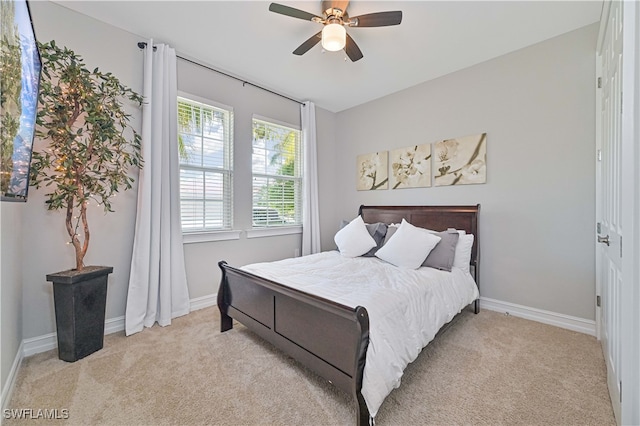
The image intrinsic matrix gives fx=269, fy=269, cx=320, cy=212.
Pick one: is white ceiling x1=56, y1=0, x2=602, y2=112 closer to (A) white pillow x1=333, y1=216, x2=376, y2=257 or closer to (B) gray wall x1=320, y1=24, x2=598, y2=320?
(B) gray wall x1=320, y1=24, x2=598, y2=320

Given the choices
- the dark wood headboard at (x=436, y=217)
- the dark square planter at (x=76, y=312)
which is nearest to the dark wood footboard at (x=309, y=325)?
the dark square planter at (x=76, y=312)

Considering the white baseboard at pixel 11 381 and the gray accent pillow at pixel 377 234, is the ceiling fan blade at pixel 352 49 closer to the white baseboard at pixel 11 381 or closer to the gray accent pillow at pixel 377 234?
the gray accent pillow at pixel 377 234

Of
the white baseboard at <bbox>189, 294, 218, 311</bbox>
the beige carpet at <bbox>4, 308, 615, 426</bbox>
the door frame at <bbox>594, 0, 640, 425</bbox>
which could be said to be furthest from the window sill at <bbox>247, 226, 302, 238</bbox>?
the door frame at <bbox>594, 0, 640, 425</bbox>

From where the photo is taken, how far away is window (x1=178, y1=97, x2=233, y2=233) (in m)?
3.09

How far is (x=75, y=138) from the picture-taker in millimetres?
2205

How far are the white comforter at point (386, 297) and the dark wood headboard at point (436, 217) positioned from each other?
24.5 inches

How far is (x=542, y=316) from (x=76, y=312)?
4178 millimetres

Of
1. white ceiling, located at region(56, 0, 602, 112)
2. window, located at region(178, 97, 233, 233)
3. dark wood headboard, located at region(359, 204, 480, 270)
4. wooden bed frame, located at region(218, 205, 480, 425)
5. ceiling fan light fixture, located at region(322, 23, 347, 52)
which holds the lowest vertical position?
wooden bed frame, located at region(218, 205, 480, 425)

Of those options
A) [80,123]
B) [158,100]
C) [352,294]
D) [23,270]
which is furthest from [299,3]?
[23,270]

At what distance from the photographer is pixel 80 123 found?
2396 millimetres

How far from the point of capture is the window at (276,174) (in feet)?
12.3

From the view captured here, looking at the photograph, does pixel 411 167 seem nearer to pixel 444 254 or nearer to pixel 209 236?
pixel 444 254

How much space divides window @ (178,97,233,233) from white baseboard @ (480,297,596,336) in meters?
3.27

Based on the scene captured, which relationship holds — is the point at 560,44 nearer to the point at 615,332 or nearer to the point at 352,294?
the point at 615,332
